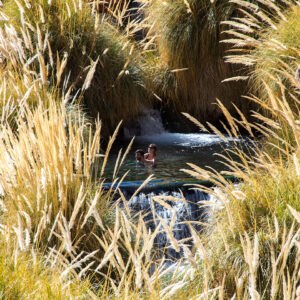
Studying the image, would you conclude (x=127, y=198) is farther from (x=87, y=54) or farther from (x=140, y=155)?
(x=87, y=54)

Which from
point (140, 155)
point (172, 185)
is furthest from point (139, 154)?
point (172, 185)

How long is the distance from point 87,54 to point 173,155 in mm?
1375

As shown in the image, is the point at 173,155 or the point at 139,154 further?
the point at 173,155

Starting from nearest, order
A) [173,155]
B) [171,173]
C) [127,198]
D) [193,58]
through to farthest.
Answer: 1. [127,198]
2. [171,173]
3. [173,155]
4. [193,58]

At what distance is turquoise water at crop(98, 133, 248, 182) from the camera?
3.87m

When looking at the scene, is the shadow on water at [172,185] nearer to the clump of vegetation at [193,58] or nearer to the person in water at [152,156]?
the person in water at [152,156]

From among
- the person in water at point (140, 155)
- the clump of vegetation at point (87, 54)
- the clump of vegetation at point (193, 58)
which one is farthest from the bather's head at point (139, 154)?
the clump of vegetation at point (193, 58)

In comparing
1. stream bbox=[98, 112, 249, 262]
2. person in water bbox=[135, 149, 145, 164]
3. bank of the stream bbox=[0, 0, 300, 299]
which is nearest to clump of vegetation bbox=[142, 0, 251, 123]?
bank of the stream bbox=[0, 0, 300, 299]

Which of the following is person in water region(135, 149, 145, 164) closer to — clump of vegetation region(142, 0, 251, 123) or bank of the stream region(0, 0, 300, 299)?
bank of the stream region(0, 0, 300, 299)

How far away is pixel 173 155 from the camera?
4684 millimetres

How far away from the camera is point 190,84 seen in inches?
235

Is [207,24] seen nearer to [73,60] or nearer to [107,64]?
[107,64]

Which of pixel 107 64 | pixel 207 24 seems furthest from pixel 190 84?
pixel 107 64

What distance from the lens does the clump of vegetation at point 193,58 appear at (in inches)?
217
